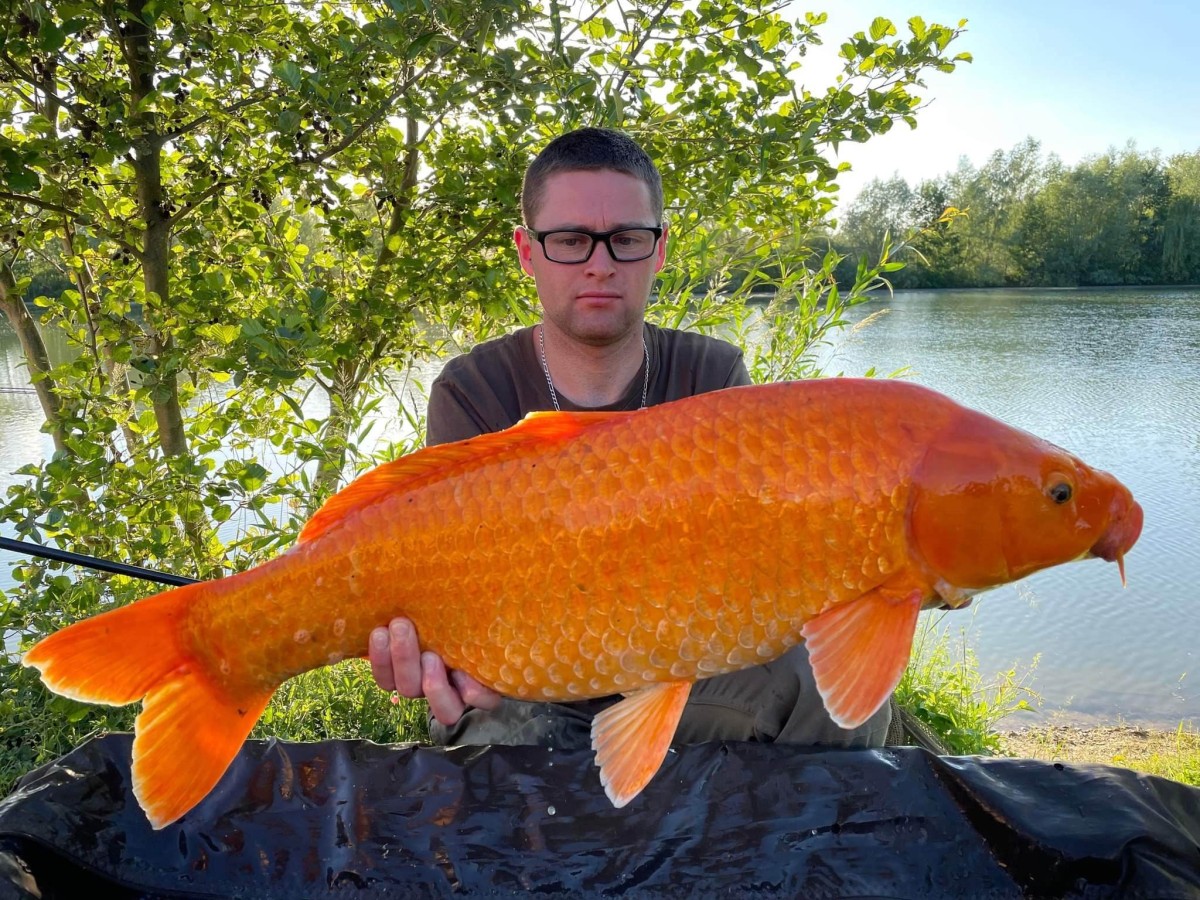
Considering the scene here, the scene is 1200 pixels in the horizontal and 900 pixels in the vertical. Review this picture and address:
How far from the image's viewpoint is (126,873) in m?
1.20

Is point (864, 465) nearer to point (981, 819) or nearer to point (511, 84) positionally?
point (981, 819)

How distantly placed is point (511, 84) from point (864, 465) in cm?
156

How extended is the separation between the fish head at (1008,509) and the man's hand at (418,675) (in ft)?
2.08

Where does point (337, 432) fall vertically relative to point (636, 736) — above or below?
above

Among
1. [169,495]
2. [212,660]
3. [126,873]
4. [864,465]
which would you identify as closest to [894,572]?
[864,465]

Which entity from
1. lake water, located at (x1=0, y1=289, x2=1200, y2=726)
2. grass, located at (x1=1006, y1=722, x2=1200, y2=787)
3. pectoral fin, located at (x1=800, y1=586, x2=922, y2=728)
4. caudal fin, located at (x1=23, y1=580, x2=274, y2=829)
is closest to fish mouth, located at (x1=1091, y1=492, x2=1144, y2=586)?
pectoral fin, located at (x1=800, y1=586, x2=922, y2=728)

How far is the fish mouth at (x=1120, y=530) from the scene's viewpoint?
99cm

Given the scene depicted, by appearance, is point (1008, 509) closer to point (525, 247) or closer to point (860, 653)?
point (860, 653)

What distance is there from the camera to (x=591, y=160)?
66.4 inches

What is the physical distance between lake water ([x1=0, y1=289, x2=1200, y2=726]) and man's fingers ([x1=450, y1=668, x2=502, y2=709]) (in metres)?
1.79

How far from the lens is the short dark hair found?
1.68 meters

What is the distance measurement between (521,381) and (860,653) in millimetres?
996

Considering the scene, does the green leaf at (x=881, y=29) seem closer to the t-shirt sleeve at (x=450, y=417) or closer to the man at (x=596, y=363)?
the man at (x=596, y=363)

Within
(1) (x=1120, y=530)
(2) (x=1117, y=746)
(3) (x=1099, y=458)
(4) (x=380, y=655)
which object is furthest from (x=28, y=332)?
(3) (x=1099, y=458)
